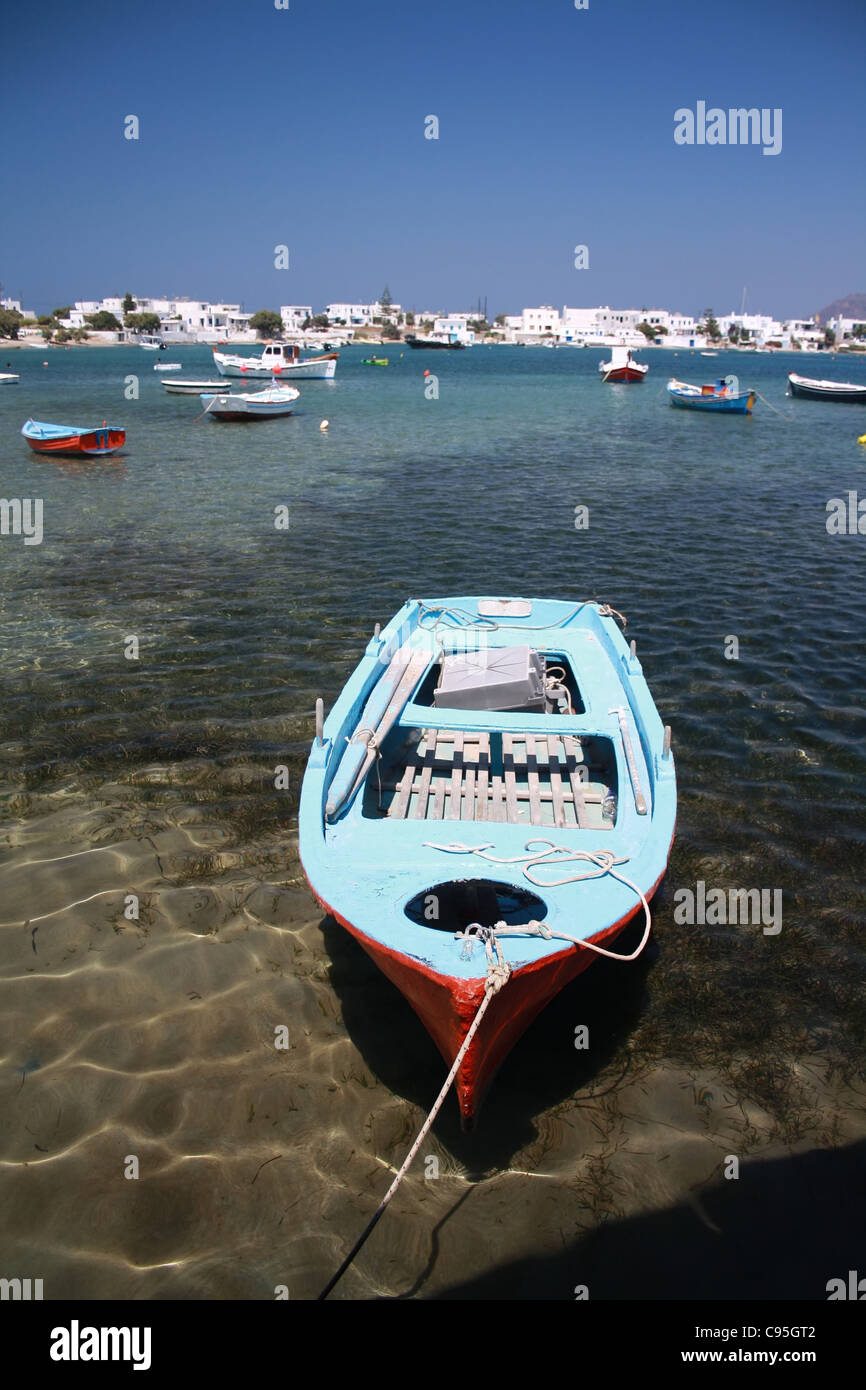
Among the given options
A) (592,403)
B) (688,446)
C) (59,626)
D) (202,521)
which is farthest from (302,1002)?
(592,403)

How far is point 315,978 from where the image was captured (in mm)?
6520

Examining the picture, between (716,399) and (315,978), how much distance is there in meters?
50.8

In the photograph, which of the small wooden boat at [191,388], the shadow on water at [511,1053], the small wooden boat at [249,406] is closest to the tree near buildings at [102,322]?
the small wooden boat at [191,388]

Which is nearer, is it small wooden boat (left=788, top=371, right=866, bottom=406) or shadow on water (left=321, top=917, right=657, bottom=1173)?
shadow on water (left=321, top=917, right=657, bottom=1173)

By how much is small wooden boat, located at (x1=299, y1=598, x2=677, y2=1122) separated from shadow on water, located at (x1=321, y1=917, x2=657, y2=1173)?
0.50 m

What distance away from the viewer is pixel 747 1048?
19.4ft

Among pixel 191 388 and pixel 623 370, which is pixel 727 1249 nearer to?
pixel 191 388

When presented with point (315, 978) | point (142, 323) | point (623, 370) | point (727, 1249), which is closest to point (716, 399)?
point (623, 370)

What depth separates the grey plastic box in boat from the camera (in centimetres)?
840

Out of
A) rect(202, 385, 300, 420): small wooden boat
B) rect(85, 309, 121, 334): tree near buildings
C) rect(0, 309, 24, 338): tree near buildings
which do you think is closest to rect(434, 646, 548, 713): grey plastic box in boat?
rect(202, 385, 300, 420): small wooden boat

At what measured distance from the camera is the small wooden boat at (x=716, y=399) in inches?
1880

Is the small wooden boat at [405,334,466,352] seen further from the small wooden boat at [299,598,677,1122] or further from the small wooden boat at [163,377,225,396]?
the small wooden boat at [299,598,677,1122]

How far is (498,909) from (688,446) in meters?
35.1
